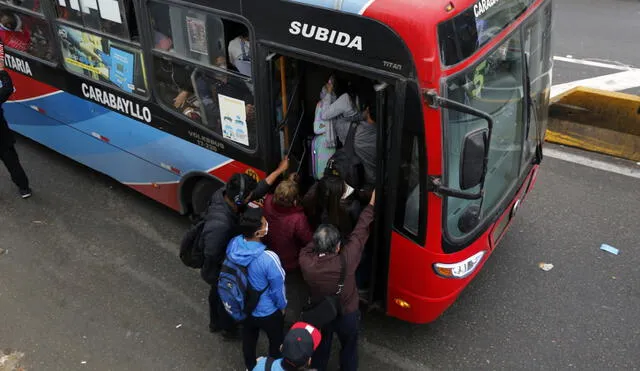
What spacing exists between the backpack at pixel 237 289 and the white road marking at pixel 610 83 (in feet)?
23.6

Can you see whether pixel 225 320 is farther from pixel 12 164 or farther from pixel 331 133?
pixel 12 164

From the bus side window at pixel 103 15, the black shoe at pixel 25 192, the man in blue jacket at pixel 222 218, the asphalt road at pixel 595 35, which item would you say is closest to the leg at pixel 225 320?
the man in blue jacket at pixel 222 218

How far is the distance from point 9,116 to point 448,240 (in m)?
6.42

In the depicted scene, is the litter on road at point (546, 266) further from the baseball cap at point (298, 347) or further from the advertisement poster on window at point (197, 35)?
the advertisement poster on window at point (197, 35)

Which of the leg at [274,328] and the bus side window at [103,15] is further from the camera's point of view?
the bus side window at [103,15]

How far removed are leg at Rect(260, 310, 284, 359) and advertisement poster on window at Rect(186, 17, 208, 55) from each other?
220 cm

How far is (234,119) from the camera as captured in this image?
4.79 meters

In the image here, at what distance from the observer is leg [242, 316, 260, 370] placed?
13.7 ft

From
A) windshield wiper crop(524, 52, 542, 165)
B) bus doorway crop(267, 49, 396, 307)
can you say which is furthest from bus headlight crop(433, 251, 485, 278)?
windshield wiper crop(524, 52, 542, 165)

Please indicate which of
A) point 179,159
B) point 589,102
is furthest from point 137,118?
point 589,102

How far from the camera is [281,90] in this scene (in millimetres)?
4473

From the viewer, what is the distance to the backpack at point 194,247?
4301 mm

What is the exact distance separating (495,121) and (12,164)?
5.54 metres

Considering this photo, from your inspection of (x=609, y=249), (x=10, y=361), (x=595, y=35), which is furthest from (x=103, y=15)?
(x=595, y=35)
